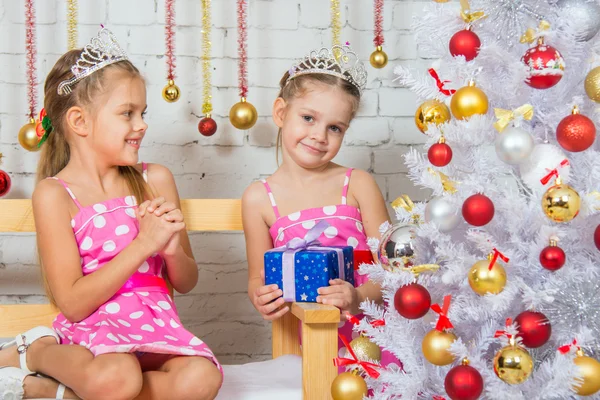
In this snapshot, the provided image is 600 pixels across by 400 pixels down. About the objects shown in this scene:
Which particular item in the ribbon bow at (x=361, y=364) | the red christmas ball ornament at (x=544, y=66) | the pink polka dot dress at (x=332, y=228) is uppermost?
the red christmas ball ornament at (x=544, y=66)

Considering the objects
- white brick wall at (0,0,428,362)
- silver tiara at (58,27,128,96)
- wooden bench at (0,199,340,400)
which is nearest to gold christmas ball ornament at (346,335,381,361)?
wooden bench at (0,199,340,400)

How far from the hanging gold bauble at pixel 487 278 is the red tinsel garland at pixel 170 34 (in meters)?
1.13

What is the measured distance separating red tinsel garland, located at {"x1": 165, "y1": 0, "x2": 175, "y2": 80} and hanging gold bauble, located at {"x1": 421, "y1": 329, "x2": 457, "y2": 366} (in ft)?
3.68

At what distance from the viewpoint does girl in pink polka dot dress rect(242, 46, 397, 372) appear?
1.80 m

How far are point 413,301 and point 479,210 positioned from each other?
19 centimetres

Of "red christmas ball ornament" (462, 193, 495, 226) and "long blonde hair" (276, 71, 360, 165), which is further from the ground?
"long blonde hair" (276, 71, 360, 165)

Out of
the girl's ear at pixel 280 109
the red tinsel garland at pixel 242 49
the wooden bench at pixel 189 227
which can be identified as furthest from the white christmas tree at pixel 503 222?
the red tinsel garland at pixel 242 49

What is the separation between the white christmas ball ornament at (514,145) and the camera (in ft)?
3.79

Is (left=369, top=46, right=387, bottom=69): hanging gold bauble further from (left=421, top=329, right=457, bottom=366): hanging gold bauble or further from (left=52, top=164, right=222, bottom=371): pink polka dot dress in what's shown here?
(left=421, top=329, right=457, bottom=366): hanging gold bauble

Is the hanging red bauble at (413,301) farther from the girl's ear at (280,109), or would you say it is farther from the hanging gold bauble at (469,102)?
the girl's ear at (280,109)

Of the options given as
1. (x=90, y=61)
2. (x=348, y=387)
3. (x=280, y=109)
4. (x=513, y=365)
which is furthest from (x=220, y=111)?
(x=513, y=365)

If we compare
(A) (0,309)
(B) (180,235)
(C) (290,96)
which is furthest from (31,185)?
(C) (290,96)

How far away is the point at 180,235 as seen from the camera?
68.3 inches

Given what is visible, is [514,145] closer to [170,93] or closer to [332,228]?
[332,228]
